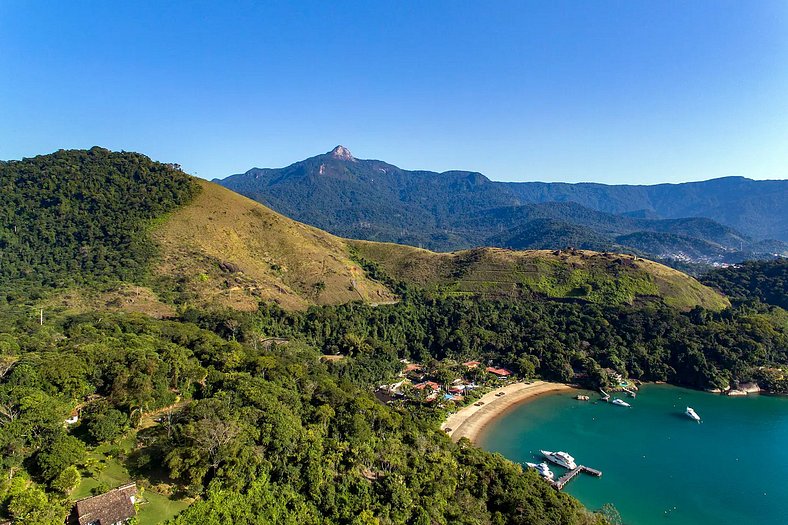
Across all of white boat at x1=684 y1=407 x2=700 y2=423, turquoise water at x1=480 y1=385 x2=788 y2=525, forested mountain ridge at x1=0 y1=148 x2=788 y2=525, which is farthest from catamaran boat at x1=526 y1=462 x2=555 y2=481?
white boat at x1=684 y1=407 x2=700 y2=423

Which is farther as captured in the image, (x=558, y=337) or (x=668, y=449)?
(x=558, y=337)

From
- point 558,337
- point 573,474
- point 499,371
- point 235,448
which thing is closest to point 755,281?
point 558,337

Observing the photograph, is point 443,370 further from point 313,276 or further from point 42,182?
point 42,182

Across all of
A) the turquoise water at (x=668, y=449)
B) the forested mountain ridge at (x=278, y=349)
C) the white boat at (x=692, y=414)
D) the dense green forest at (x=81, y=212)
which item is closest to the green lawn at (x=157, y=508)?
the forested mountain ridge at (x=278, y=349)

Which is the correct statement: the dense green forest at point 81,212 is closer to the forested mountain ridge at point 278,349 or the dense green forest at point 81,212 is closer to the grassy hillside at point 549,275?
the forested mountain ridge at point 278,349

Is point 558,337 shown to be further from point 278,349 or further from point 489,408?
point 278,349

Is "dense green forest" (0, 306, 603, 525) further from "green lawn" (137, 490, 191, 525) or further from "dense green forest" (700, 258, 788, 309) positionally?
"dense green forest" (700, 258, 788, 309)
